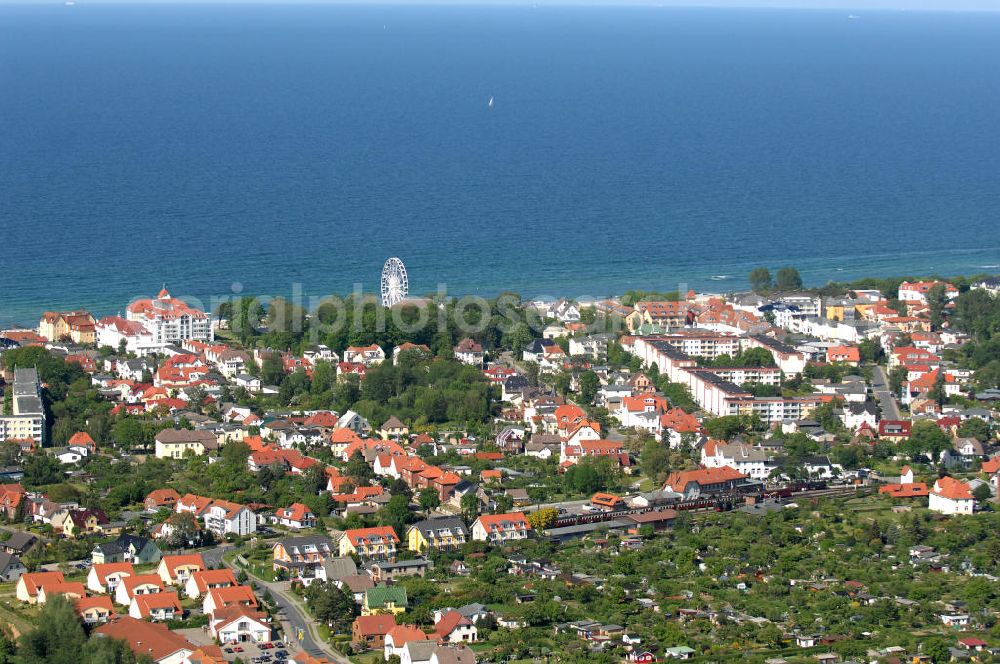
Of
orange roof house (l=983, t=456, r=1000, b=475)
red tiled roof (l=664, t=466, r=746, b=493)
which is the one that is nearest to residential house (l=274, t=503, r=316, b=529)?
red tiled roof (l=664, t=466, r=746, b=493)

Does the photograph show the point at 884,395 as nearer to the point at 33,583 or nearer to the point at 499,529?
the point at 499,529

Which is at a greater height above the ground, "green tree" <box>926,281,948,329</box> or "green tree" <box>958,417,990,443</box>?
"green tree" <box>926,281,948,329</box>

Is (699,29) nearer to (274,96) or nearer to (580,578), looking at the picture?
(274,96)

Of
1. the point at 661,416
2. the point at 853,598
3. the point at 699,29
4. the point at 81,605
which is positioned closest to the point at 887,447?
the point at 661,416

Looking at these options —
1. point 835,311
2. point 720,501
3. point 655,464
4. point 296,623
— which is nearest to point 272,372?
point 655,464

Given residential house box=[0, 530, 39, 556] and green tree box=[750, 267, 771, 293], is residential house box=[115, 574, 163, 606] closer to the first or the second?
residential house box=[0, 530, 39, 556]

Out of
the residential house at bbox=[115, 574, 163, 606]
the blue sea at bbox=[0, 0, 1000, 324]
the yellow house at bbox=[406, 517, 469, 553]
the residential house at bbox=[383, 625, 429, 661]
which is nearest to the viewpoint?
the residential house at bbox=[383, 625, 429, 661]

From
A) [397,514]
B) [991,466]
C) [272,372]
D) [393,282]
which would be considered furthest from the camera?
[393,282]
